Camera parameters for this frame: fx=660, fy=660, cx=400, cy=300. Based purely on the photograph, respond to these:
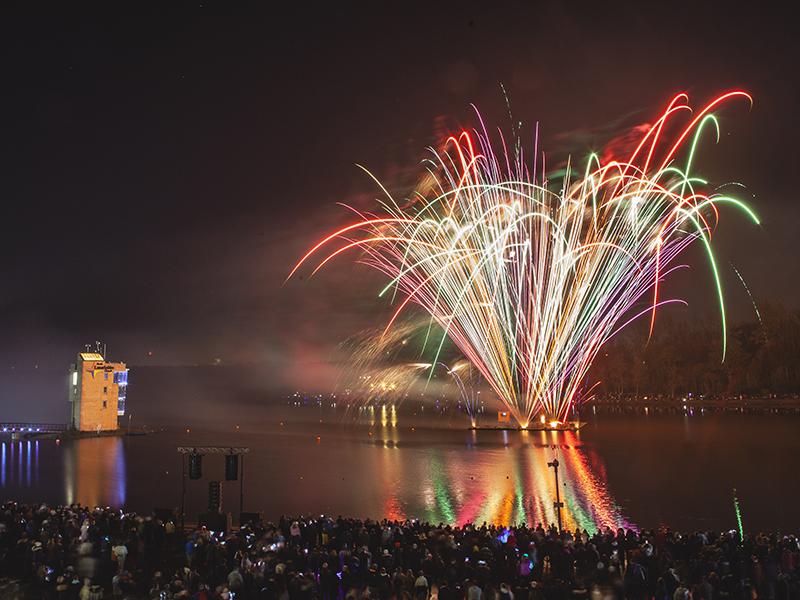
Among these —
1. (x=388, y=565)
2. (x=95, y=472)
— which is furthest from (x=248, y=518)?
(x=95, y=472)

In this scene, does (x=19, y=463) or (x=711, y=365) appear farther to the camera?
(x=711, y=365)

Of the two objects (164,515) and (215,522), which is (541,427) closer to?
(164,515)

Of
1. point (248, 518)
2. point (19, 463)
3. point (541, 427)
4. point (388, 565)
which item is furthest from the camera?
point (541, 427)

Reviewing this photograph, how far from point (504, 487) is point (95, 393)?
145 ft

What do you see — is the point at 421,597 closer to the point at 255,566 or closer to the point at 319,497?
the point at 255,566

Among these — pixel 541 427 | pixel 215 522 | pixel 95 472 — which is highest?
pixel 215 522

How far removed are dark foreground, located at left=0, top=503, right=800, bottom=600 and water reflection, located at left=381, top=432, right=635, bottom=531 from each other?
7.65m

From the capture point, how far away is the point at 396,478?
29.7 meters

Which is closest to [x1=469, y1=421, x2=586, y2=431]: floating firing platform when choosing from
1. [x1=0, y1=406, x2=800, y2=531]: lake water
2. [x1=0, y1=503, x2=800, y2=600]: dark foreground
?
[x1=0, y1=406, x2=800, y2=531]: lake water

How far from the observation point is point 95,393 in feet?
190

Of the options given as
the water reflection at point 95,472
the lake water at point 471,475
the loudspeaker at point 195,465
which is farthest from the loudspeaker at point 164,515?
the water reflection at point 95,472

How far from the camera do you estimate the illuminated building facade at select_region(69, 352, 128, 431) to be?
187 ft

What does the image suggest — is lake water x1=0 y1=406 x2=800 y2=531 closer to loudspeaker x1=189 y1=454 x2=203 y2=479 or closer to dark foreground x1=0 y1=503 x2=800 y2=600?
loudspeaker x1=189 y1=454 x2=203 y2=479

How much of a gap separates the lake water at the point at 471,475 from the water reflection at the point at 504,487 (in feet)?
0.21
